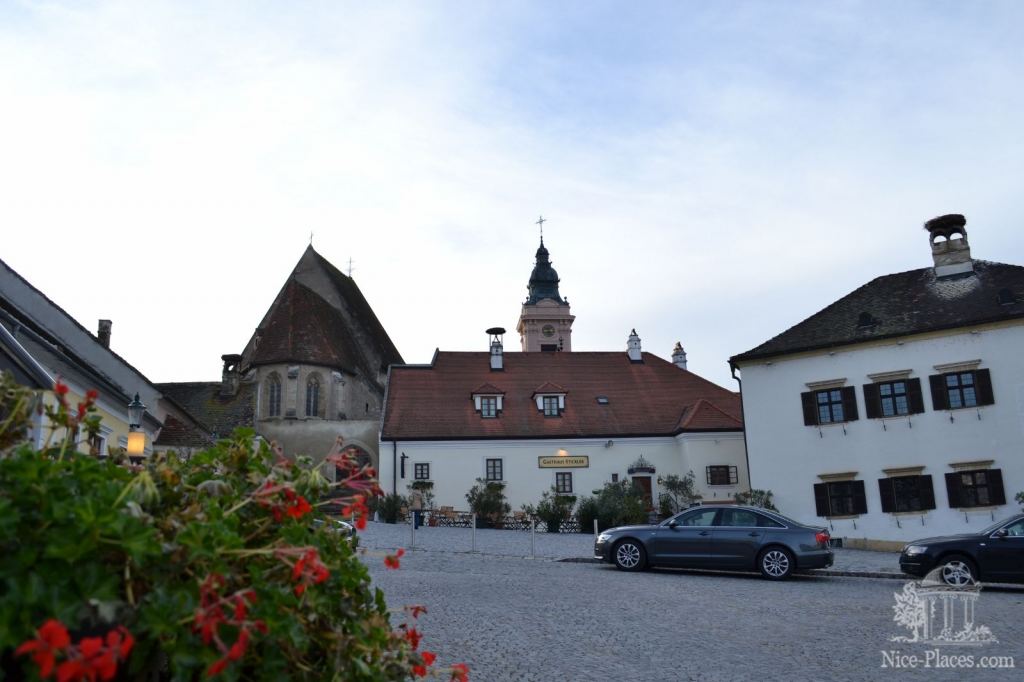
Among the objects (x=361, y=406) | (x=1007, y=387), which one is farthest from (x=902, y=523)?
(x=361, y=406)

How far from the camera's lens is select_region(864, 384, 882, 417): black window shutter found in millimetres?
28953

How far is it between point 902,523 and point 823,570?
29.4ft

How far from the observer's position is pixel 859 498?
2878 cm

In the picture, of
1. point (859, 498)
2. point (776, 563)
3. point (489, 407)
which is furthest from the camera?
point (489, 407)

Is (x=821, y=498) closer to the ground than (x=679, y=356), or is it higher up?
closer to the ground

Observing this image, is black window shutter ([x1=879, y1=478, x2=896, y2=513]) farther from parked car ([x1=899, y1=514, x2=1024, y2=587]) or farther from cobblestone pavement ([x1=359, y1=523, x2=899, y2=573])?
parked car ([x1=899, y1=514, x2=1024, y2=587])

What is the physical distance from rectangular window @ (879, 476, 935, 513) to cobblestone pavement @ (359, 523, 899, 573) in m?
2.18

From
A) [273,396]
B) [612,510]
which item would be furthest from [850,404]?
[273,396]

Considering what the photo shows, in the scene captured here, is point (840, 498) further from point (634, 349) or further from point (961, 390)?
point (634, 349)

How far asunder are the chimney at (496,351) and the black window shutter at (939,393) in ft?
71.2

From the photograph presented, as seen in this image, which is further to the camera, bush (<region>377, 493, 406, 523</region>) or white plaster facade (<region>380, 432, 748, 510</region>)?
white plaster facade (<region>380, 432, 748, 510</region>)

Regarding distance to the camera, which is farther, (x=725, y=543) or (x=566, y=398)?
(x=566, y=398)

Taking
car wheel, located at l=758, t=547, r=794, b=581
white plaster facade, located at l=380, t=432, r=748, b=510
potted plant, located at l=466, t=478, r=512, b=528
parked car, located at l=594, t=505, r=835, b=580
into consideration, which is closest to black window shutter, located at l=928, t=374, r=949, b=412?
white plaster facade, located at l=380, t=432, r=748, b=510

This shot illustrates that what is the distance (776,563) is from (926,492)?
490 inches
